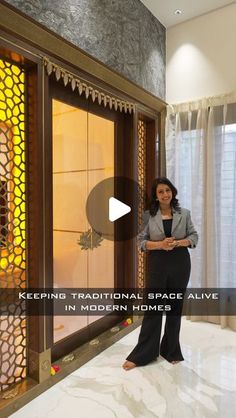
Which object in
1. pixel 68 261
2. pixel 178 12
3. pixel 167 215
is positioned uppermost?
pixel 178 12

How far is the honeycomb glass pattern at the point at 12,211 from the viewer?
183 centimetres

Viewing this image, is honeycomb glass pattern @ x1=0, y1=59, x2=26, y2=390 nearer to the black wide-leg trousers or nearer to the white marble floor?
the white marble floor

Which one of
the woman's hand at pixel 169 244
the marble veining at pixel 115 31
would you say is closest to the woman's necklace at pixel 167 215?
the woman's hand at pixel 169 244

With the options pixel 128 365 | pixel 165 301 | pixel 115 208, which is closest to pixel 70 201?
pixel 115 208

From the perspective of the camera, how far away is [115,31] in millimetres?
2502

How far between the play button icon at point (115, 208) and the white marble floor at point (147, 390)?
1.03 meters

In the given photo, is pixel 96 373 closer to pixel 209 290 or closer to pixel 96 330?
pixel 96 330

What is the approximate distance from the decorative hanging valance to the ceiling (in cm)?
103

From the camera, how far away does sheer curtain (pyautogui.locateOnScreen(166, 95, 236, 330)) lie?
115 inches

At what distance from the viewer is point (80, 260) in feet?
8.24

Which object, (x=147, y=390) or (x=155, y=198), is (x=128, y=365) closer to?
(x=147, y=390)

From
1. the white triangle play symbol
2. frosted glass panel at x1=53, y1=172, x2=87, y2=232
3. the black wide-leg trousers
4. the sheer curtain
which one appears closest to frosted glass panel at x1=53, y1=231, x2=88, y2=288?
frosted glass panel at x1=53, y1=172, x2=87, y2=232

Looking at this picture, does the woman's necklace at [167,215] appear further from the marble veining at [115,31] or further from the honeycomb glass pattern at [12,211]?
the marble veining at [115,31]

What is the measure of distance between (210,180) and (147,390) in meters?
1.93
